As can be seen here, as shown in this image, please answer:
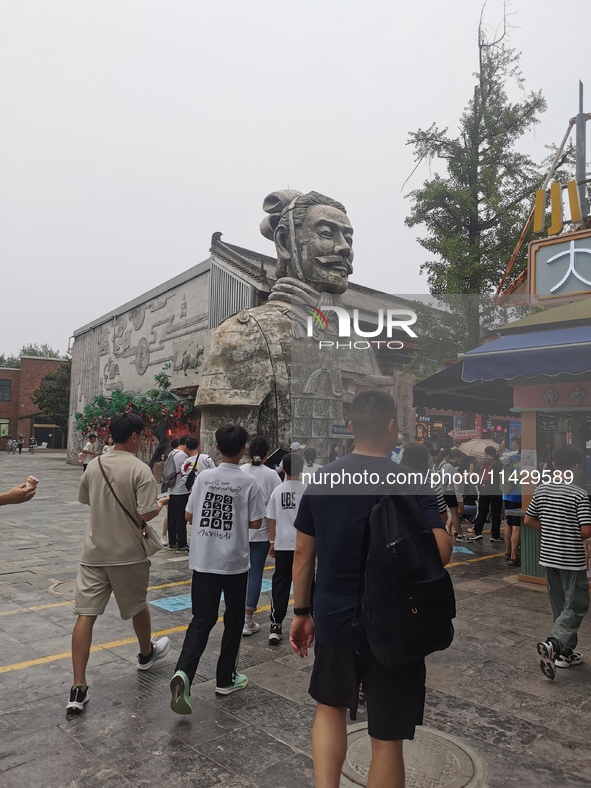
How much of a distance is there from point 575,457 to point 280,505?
222cm

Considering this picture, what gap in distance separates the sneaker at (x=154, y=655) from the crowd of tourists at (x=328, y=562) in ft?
0.03

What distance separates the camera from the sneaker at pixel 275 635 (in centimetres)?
448

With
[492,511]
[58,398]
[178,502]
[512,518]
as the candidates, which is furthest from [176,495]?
[58,398]

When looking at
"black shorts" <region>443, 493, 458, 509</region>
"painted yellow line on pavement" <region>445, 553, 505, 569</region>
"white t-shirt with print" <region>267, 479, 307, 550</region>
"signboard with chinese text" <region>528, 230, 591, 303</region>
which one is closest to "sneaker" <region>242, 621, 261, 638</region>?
"white t-shirt with print" <region>267, 479, 307, 550</region>

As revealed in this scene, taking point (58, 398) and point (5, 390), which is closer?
point (58, 398)

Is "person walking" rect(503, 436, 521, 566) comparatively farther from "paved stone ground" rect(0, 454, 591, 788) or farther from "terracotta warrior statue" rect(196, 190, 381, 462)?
"terracotta warrior statue" rect(196, 190, 381, 462)

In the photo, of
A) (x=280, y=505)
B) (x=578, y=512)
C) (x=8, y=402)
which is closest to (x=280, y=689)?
(x=280, y=505)

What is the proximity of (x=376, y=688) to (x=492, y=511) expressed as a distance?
856 cm

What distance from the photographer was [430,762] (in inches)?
112

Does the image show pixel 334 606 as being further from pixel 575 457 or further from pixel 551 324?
pixel 551 324

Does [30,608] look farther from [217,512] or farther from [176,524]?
[176,524]

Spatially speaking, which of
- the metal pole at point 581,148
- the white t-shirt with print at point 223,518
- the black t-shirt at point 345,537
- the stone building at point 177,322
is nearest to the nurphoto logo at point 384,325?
the white t-shirt with print at point 223,518

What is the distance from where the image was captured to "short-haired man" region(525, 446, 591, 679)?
4055 millimetres

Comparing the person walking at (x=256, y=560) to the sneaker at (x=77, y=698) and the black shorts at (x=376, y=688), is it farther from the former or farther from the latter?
the black shorts at (x=376, y=688)
